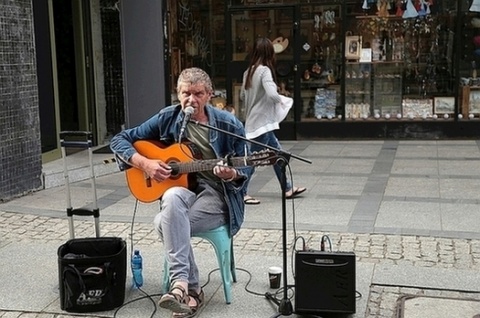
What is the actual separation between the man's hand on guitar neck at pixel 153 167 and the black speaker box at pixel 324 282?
3.00 feet

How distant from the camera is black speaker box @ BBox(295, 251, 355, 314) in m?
3.60

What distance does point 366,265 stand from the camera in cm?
457

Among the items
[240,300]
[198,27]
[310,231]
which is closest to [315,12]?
[198,27]

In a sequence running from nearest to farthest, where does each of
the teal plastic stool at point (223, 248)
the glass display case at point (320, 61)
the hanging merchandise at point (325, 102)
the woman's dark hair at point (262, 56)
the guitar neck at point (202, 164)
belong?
the guitar neck at point (202, 164)
the teal plastic stool at point (223, 248)
the woman's dark hair at point (262, 56)
the glass display case at point (320, 61)
the hanging merchandise at point (325, 102)

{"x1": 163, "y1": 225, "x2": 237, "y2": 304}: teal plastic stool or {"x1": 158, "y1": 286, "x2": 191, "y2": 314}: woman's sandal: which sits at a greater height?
{"x1": 163, "y1": 225, "x2": 237, "y2": 304}: teal plastic stool

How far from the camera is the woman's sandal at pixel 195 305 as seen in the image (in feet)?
12.2

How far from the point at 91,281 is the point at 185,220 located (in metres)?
0.67

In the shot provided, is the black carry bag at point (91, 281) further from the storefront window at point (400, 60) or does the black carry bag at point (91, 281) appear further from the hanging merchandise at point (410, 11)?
the hanging merchandise at point (410, 11)

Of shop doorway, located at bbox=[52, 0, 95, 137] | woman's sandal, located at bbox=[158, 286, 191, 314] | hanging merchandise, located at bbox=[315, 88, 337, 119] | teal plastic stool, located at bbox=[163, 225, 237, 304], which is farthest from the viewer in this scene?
hanging merchandise, located at bbox=[315, 88, 337, 119]

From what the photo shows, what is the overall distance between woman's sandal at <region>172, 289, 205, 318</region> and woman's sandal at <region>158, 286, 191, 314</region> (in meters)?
0.06

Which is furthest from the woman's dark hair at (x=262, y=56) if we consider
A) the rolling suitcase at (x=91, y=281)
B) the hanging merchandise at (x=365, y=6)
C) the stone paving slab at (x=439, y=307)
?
the hanging merchandise at (x=365, y=6)

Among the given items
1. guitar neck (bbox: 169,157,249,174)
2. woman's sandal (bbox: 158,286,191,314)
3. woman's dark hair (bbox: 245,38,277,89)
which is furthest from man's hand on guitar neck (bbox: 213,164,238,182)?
woman's dark hair (bbox: 245,38,277,89)

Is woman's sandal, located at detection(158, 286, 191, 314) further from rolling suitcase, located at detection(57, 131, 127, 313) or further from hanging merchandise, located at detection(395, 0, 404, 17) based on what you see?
hanging merchandise, located at detection(395, 0, 404, 17)

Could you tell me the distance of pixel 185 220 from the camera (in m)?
3.75
